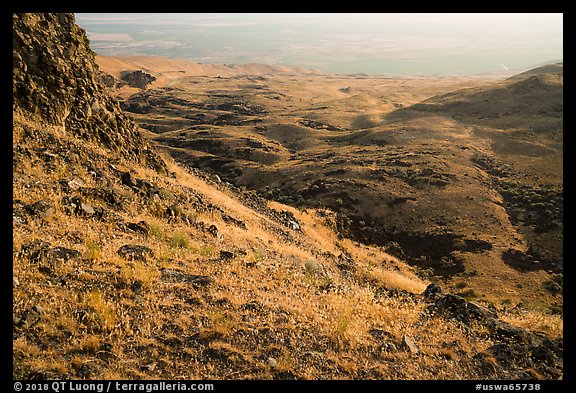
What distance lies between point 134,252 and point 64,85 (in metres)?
15.6

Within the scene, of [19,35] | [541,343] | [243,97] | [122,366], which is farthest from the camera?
[243,97]

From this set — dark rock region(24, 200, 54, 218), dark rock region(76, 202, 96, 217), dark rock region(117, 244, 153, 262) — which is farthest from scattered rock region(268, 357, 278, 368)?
dark rock region(76, 202, 96, 217)

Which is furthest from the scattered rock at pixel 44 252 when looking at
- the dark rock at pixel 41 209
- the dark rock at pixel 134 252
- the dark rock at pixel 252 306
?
the dark rock at pixel 252 306

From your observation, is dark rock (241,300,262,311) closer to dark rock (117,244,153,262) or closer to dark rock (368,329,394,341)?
dark rock (368,329,394,341)

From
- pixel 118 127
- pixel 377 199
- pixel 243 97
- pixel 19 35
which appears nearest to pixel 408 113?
pixel 377 199

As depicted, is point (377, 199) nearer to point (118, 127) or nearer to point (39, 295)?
point (118, 127)

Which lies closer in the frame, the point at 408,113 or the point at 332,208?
the point at 332,208

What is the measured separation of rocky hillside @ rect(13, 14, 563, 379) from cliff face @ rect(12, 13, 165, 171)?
27 cm

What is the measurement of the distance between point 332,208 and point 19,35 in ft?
119

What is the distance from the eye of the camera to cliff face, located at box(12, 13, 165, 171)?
61.5 feet

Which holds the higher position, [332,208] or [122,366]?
[122,366]

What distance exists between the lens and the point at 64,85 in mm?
21125

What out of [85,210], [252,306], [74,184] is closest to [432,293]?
[252,306]

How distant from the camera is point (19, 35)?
18.9 m
